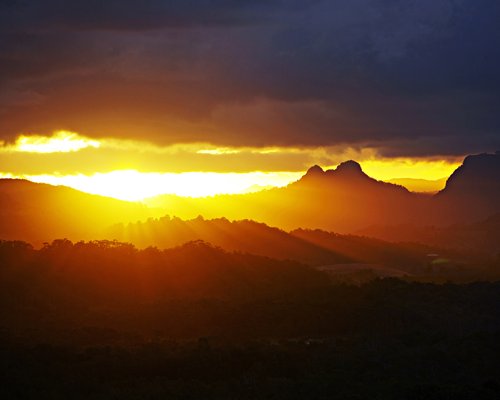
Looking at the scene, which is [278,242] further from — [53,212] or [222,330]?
[53,212]

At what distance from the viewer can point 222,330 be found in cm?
4044

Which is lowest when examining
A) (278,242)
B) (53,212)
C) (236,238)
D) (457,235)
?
(278,242)

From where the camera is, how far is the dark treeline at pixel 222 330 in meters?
26.2

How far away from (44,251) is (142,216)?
99307 mm

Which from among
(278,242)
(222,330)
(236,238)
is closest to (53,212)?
(236,238)

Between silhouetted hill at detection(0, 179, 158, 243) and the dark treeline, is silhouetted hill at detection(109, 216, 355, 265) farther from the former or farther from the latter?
silhouetted hill at detection(0, 179, 158, 243)

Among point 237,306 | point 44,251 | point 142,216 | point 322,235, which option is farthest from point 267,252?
point 142,216

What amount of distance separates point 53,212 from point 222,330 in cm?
11297

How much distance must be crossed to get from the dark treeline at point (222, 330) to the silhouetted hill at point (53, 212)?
242 feet

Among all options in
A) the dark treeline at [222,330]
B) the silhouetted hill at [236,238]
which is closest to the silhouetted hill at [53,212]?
the silhouetted hill at [236,238]

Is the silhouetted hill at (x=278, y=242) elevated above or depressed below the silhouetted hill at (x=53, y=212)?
below

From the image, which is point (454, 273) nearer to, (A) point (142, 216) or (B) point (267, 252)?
(B) point (267, 252)

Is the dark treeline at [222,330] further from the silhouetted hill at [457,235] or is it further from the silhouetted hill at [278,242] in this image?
the silhouetted hill at [457,235]

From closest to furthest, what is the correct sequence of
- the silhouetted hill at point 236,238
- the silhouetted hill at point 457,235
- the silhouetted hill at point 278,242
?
the silhouetted hill at point 236,238 < the silhouetted hill at point 278,242 < the silhouetted hill at point 457,235
